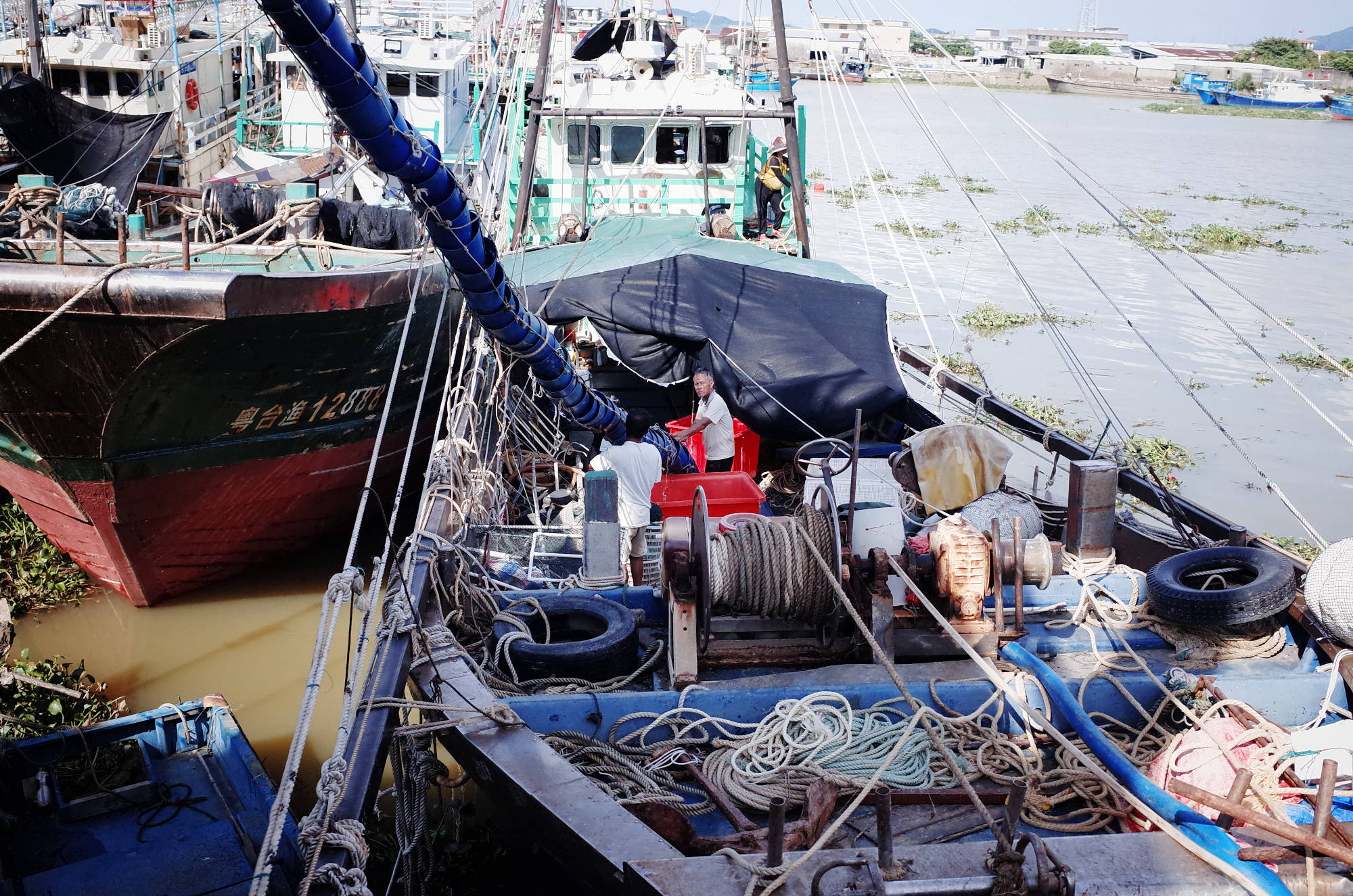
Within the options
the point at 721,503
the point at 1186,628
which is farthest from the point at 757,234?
the point at 1186,628

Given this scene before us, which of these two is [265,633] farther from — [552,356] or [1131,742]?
[1131,742]

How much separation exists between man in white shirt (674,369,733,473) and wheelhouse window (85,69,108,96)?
18227mm

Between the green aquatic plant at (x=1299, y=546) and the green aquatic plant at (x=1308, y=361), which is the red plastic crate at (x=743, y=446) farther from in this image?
the green aquatic plant at (x=1308, y=361)

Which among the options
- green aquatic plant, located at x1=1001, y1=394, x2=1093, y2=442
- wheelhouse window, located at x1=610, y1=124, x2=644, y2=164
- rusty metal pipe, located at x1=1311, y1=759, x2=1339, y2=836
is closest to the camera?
rusty metal pipe, located at x1=1311, y1=759, x2=1339, y2=836

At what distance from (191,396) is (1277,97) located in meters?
83.4

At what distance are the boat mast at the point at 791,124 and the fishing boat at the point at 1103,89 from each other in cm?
8585

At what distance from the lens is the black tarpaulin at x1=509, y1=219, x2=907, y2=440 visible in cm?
737

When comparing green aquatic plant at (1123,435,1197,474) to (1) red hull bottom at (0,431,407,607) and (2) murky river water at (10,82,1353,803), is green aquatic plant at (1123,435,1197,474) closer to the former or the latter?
(2) murky river water at (10,82,1353,803)

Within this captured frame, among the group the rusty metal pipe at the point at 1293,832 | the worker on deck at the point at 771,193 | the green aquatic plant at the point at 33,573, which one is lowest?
the green aquatic plant at the point at 33,573

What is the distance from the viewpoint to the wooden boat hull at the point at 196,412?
613cm

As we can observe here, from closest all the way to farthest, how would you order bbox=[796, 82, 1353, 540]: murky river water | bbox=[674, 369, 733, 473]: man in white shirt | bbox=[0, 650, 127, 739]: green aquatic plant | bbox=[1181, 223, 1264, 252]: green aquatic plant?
1. bbox=[0, 650, 127, 739]: green aquatic plant
2. bbox=[674, 369, 733, 473]: man in white shirt
3. bbox=[796, 82, 1353, 540]: murky river water
4. bbox=[1181, 223, 1264, 252]: green aquatic plant

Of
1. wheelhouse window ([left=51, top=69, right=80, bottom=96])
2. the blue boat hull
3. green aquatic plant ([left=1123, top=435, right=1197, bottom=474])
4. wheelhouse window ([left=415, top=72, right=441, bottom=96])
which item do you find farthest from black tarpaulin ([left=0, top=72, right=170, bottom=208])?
the blue boat hull

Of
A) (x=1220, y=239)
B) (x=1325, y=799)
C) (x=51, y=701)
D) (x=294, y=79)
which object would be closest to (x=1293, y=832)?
(x=1325, y=799)

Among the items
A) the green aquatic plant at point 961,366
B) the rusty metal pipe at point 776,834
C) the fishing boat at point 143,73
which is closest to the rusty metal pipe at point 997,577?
the rusty metal pipe at point 776,834
